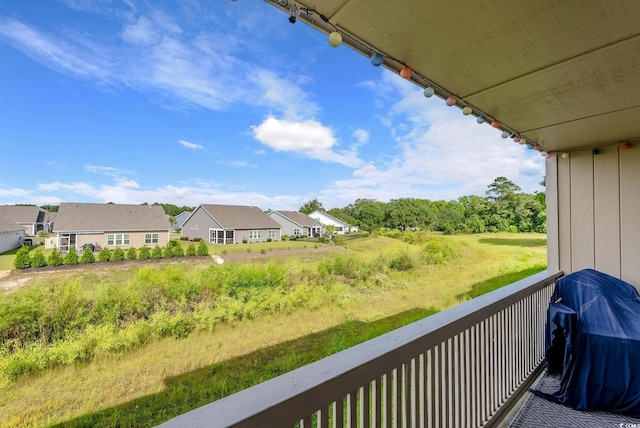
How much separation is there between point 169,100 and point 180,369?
2172mm

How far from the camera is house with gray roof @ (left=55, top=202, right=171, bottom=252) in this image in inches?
81.8

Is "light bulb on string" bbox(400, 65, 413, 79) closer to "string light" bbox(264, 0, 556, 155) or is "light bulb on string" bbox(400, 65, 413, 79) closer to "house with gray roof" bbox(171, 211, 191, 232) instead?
"string light" bbox(264, 0, 556, 155)

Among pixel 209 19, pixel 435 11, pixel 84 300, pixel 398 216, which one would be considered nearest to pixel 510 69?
pixel 435 11

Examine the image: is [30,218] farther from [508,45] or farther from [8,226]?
[508,45]

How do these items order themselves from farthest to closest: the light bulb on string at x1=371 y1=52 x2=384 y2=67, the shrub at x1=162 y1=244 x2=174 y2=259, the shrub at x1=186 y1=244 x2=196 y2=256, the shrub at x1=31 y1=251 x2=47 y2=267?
1. the shrub at x1=186 y1=244 x2=196 y2=256
2. the shrub at x1=162 y1=244 x2=174 y2=259
3. the shrub at x1=31 y1=251 x2=47 y2=267
4. the light bulb on string at x1=371 y1=52 x2=384 y2=67

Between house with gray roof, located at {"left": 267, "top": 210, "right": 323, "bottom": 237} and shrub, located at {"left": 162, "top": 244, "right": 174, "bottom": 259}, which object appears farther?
house with gray roof, located at {"left": 267, "top": 210, "right": 323, "bottom": 237}

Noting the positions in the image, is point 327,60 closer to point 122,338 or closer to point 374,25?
point 374,25

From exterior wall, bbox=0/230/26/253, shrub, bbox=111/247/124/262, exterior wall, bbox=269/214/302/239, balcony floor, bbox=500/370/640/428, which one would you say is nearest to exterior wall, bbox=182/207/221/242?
shrub, bbox=111/247/124/262

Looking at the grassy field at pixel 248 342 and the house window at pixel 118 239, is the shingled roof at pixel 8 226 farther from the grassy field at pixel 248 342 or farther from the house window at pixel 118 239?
the house window at pixel 118 239

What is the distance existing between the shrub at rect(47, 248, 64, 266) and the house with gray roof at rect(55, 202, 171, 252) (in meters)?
0.05

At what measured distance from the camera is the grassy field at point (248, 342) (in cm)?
140

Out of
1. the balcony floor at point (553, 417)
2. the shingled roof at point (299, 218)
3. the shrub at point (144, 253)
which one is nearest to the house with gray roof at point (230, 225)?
the shingled roof at point (299, 218)

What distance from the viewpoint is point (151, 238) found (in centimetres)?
250

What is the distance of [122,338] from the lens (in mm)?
1806
